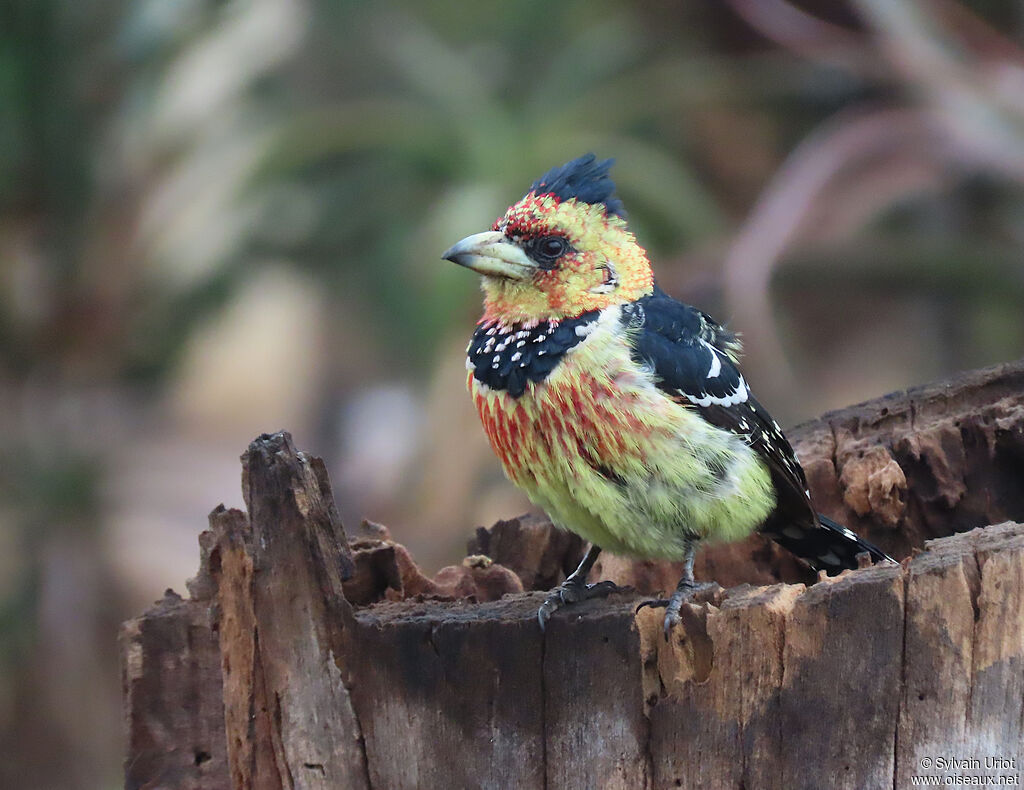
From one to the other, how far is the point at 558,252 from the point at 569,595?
2.87 ft

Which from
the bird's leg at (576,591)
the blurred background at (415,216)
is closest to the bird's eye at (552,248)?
the bird's leg at (576,591)

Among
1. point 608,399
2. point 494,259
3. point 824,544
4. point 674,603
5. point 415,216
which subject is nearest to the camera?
point 674,603

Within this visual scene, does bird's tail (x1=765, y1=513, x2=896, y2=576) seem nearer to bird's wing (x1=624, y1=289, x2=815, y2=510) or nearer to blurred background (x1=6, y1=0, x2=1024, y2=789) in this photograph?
bird's wing (x1=624, y1=289, x2=815, y2=510)

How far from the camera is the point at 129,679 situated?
2781 mm

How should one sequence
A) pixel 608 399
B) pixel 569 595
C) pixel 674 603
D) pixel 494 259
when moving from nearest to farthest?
pixel 674 603 → pixel 569 595 → pixel 608 399 → pixel 494 259

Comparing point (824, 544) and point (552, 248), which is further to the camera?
point (824, 544)

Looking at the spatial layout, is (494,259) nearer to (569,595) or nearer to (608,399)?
(608,399)

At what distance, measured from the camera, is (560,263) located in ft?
10.00

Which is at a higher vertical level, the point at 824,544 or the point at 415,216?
the point at 415,216

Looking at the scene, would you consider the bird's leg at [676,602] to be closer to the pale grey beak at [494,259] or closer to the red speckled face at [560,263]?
the red speckled face at [560,263]

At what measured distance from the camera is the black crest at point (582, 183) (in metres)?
3.10

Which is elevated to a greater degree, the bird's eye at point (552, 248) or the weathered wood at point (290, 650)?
the bird's eye at point (552, 248)

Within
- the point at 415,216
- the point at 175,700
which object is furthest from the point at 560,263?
the point at 415,216

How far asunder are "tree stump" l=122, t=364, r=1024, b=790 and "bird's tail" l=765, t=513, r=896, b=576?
2.40 feet
